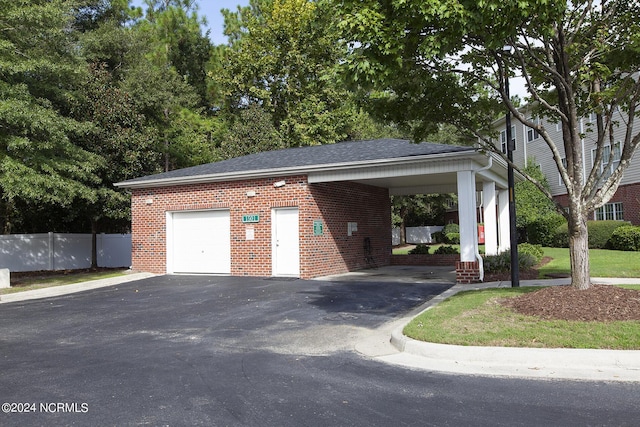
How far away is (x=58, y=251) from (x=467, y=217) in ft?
59.4

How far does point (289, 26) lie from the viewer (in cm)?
3644

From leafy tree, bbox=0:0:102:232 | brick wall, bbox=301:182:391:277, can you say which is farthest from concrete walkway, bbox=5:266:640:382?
leafy tree, bbox=0:0:102:232

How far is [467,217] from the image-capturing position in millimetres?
12766

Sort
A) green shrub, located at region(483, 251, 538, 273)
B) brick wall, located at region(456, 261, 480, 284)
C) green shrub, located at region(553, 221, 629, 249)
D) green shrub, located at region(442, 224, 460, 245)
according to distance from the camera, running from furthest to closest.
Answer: green shrub, located at region(442, 224, 460, 245)
green shrub, located at region(553, 221, 629, 249)
green shrub, located at region(483, 251, 538, 273)
brick wall, located at region(456, 261, 480, 284)

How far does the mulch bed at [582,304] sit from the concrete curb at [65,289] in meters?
11.7

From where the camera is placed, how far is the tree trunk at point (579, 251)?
802cm

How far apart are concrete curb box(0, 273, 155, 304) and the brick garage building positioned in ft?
4.68

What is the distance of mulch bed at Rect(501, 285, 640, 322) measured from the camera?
7.00 metres

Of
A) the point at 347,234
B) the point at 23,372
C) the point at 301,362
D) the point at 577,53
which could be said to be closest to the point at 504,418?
the point at 301,362

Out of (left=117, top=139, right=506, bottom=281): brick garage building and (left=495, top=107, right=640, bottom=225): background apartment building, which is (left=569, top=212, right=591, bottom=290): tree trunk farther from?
(left=495, top=107, right=640, bottom=225): background apartment building

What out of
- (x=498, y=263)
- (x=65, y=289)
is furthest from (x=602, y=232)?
(x=65, y=289)

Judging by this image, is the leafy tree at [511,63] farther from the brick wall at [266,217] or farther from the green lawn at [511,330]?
the brick wall at [266,217]

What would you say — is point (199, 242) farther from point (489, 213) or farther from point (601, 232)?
point (601, 232)

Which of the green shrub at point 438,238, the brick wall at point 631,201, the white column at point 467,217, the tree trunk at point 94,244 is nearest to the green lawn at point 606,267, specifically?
the white column at point 467,217
